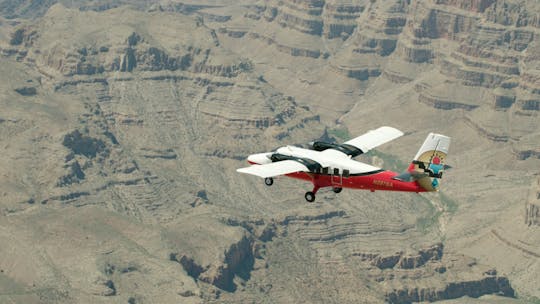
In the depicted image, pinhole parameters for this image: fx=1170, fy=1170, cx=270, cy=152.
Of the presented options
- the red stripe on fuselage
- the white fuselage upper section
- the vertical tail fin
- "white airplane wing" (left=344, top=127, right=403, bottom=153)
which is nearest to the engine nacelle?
the white fuselage upper section

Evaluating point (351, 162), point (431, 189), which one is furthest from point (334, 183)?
point (431, 189)

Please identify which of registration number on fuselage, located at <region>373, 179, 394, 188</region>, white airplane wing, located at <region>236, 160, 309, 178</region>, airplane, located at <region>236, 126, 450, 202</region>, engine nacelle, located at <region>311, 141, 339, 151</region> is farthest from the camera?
engine nacelle, located at <region>311, 141, 339, 151</region>

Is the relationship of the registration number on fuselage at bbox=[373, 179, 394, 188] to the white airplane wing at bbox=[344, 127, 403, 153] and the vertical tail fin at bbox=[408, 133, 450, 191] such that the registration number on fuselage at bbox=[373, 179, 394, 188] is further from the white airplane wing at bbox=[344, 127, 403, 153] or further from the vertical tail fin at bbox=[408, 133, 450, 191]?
the white airplane wing at bbox=[344, 127, 403, 153]

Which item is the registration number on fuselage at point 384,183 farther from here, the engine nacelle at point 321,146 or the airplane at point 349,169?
the engine nacelle at point 321,146

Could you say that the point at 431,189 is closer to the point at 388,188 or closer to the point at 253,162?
the point at 388,188

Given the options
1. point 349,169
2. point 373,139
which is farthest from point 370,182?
point 373,139

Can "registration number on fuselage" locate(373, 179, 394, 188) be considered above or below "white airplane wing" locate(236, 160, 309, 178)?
below
